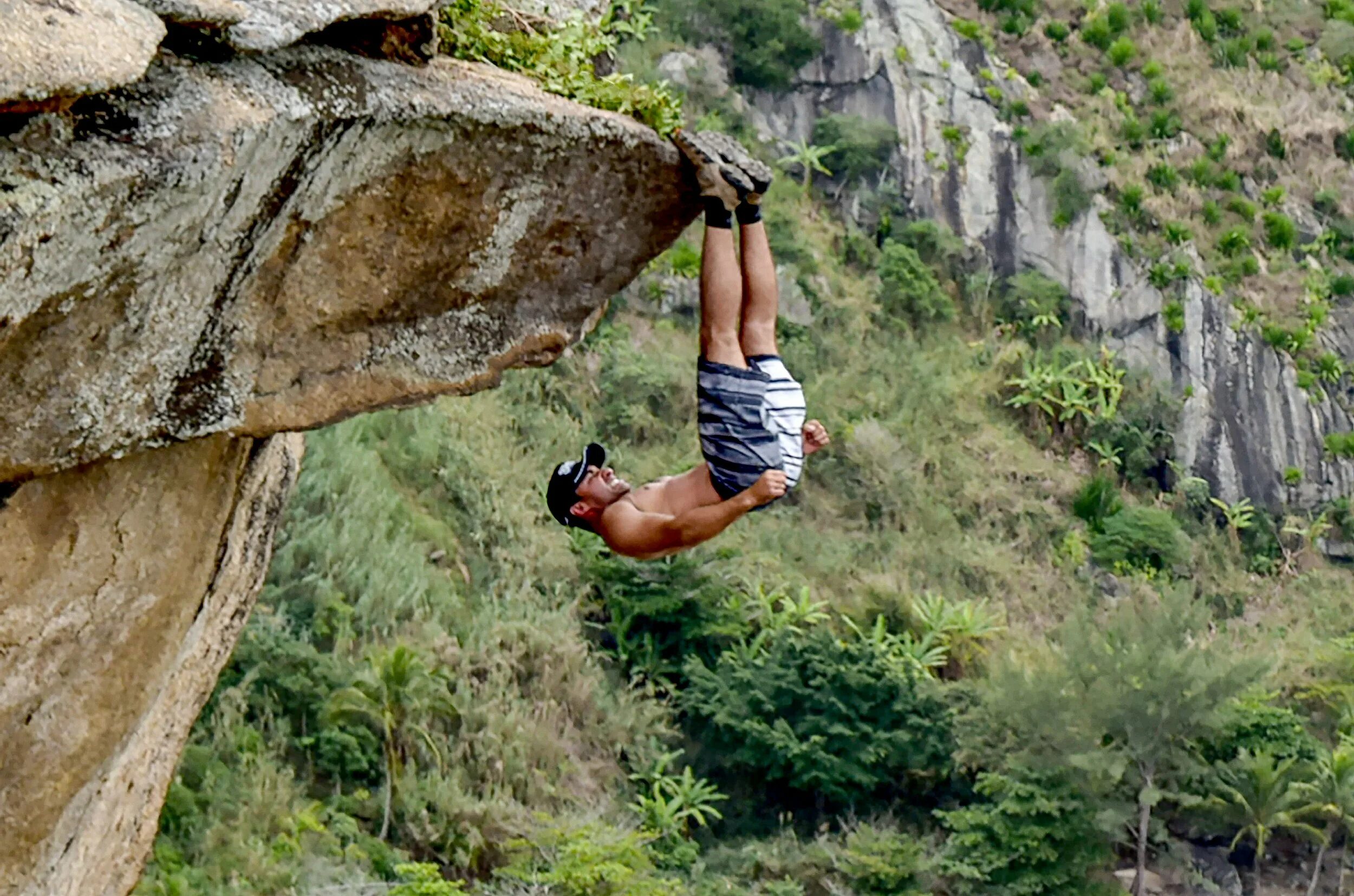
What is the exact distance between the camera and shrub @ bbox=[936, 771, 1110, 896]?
1419cm

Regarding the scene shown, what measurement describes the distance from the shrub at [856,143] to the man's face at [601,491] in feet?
65.5

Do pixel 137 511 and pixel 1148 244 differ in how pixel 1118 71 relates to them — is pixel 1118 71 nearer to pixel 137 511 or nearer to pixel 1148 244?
pixel 1148 244

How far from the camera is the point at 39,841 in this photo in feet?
16.3

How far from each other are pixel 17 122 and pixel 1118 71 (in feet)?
84.6

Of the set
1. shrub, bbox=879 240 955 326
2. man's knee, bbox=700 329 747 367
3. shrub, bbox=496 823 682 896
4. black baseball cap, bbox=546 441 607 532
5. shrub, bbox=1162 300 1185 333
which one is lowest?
shrub, bbox=496 823 682 896

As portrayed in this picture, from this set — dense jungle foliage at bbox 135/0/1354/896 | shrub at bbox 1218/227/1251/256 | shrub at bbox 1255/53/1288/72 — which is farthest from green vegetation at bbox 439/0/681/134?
shrub at bbox 1255/53/1288/72

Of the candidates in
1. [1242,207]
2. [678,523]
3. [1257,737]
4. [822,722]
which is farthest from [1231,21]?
[678,523]

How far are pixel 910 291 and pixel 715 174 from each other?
63.5ft

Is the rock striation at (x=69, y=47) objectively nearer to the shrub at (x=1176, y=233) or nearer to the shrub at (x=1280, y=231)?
the shrub at (x=1176, y=233)

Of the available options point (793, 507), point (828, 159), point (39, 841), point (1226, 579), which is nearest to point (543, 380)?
point (793, 507)

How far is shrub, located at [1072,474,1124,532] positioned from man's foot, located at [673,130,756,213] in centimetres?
1807

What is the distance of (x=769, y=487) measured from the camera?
4633 millimetres

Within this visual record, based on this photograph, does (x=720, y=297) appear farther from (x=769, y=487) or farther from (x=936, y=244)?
(x=936, y=244)

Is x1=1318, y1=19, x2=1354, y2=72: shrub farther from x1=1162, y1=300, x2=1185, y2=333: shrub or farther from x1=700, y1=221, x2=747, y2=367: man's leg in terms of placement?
x1=700, y1=221, x2=747, y2=367: man's leg
